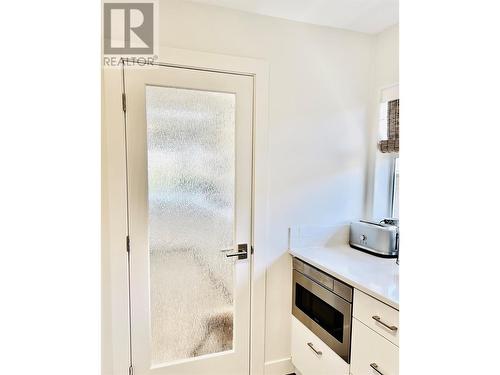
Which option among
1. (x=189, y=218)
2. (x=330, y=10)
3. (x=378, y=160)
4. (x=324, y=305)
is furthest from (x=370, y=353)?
(x=330, y=10)

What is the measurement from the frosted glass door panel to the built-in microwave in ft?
1.53

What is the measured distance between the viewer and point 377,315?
4.58 feet

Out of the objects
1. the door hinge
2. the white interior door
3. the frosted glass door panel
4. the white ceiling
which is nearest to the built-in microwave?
the white interior door

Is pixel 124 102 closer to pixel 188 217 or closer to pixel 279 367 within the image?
pixel 188 217

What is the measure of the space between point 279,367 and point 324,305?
0.71m

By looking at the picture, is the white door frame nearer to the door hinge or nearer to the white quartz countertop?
the door hinge

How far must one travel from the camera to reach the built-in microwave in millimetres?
1601

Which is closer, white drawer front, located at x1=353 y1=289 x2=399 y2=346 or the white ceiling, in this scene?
white drawer front, located at x1=353 y1=289 x2=399 y2=346
